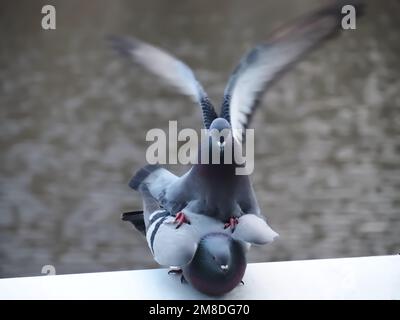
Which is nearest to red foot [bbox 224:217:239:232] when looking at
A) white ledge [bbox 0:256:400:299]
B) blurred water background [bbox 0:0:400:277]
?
white ledge [bbox 0:256:400:299]

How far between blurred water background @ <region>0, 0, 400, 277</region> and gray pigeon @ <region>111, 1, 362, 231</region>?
0.88 feet

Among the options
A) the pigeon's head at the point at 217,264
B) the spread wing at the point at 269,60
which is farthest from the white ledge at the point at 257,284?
the spread wing at the point at 269,60

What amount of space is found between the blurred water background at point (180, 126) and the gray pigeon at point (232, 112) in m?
0.27

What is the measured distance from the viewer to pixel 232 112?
859 millimetres

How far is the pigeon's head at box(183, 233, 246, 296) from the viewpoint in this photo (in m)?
0.79

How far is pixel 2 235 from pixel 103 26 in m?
0.55

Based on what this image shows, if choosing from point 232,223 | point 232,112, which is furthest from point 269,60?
point 232,223

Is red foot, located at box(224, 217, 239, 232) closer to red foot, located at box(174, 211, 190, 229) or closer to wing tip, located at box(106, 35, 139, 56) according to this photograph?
red foot, located at box(174, 211, 190, 229)

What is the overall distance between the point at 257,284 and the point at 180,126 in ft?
1.45

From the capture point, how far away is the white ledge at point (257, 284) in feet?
2.95

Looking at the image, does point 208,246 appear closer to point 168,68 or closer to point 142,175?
point 142,175

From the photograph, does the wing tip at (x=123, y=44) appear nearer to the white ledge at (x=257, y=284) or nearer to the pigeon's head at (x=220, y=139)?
the pigeon's head at (x=220, y=139)

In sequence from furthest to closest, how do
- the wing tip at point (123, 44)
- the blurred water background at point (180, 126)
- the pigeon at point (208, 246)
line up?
the blurred water background at point (180, 126) < the wing tip at point (123, 44) < the pigeon at point (208, 246)

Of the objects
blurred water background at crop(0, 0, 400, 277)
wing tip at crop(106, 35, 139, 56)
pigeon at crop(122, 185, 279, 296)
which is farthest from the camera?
blurred water background at crop(0, 0, 400, 277)
